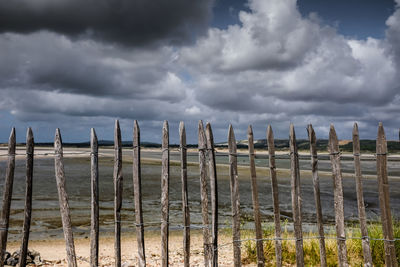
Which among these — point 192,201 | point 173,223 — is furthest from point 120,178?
point 192,201

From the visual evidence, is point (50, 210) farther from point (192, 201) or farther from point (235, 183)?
point (235, 183)

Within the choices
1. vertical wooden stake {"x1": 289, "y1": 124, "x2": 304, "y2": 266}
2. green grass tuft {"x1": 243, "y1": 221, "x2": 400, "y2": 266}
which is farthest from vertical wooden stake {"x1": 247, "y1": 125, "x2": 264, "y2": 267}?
green grass tuft {"x1": 243, "y1": 221, "x2": 400, "y2": 266}

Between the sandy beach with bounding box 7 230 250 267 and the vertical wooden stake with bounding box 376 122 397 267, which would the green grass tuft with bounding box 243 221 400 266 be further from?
the vertical wooden stake with bounding box 376 122 397 267

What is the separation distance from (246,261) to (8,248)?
253 inches

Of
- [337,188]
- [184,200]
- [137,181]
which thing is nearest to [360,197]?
[337,188]

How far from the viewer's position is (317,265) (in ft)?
22.9

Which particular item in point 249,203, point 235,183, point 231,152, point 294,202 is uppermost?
point 231,152

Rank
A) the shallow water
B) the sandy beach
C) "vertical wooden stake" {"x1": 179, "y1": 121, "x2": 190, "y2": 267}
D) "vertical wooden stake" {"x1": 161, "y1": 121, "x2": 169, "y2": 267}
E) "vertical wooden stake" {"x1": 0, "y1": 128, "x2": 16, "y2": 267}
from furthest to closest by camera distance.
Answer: the shallow water, the sandy beach, "vertical wooden stake" {"x1": 0, "y1": 128, "x2": 16, "y2": 267}, "vertical wooden stake" {"x1": 161, "y1": 121, "x2": 169, "y2": 267}, "vertical wooden stake" {"x1": 179, "y1": 121, "x2": 190, "y2": 267}

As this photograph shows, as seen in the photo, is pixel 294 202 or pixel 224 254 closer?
pixel 294 202

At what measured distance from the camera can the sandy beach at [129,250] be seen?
7.49 meters

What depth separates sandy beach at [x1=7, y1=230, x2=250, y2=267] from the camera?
7.49 meters

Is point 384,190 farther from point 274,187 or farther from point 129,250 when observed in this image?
point 129,250

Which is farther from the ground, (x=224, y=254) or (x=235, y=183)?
(x=235, y=183)

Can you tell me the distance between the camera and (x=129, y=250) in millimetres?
8844
